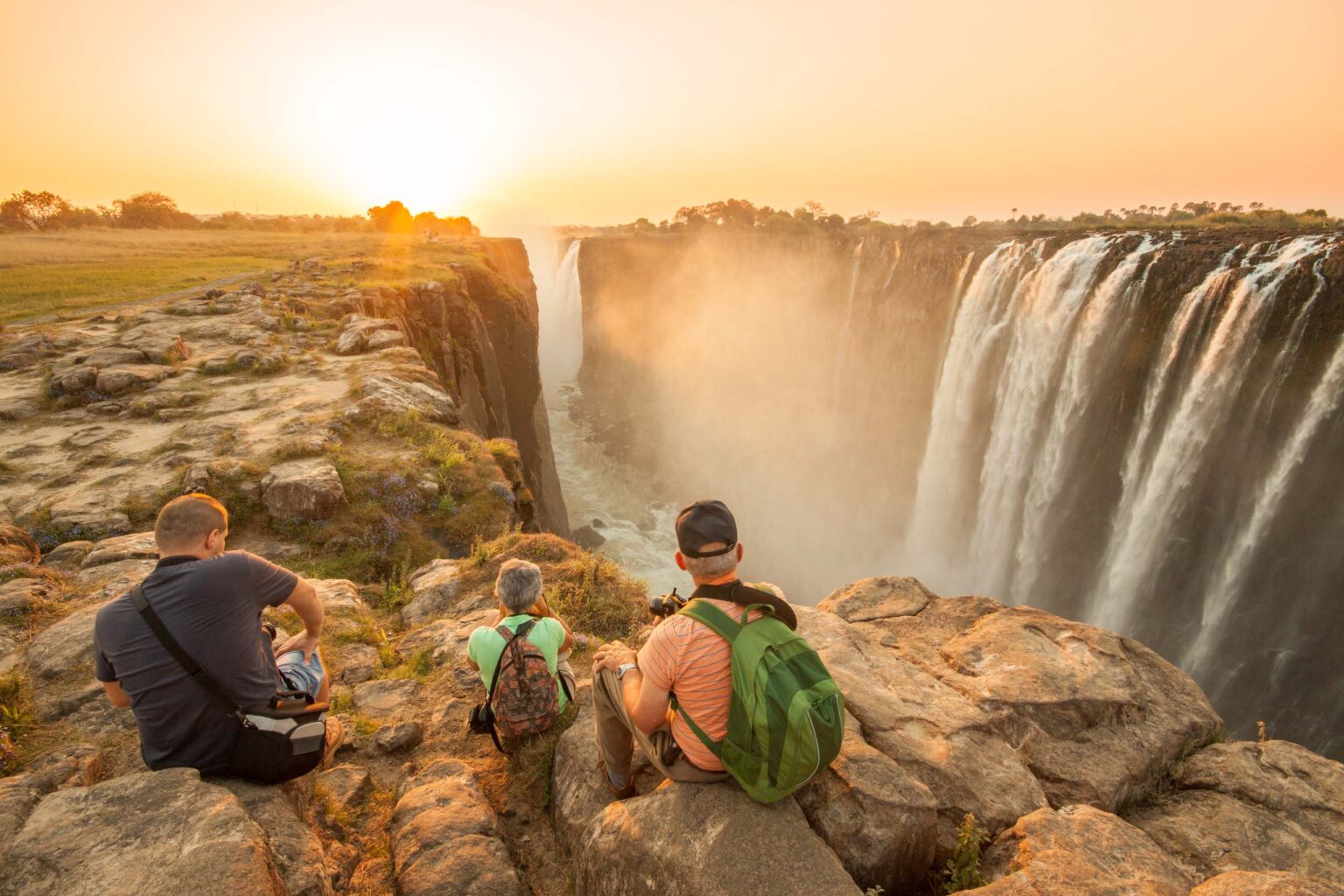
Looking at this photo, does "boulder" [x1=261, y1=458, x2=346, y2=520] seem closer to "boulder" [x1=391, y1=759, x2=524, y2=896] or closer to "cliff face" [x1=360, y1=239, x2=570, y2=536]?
"boulder" [x1=391, y1=759, x2=524, y2=896]

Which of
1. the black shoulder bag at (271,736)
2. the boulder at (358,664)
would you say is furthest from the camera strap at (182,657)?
the boulder at (358,664)

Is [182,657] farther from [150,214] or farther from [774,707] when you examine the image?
[150,214]

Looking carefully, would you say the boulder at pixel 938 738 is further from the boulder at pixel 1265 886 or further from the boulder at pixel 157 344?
the boulder at pixel 157 344

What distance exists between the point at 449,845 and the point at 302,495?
599cm

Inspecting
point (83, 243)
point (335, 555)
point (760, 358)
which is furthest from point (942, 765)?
point (83, 243)

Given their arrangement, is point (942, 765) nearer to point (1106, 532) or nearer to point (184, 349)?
point (184, 349)

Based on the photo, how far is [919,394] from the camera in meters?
29.0

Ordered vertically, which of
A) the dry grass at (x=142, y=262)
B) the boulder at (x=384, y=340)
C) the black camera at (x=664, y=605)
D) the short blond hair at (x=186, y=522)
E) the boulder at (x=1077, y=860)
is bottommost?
the boulder at (x=1077, y=860)

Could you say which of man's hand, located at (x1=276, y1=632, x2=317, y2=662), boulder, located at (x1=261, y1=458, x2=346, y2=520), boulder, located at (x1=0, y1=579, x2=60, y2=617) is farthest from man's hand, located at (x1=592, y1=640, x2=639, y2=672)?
boulder, located at (x1=261, y1=458, x2=346, y2=520)

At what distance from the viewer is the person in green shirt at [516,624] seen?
4066 mm

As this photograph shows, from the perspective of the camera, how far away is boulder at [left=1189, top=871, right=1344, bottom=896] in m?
2.53

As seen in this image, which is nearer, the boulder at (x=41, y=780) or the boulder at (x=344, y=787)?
the boulder at (x=41, y=780)

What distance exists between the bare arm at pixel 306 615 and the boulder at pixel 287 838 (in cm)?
87

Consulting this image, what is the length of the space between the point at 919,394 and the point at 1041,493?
1047 cm
